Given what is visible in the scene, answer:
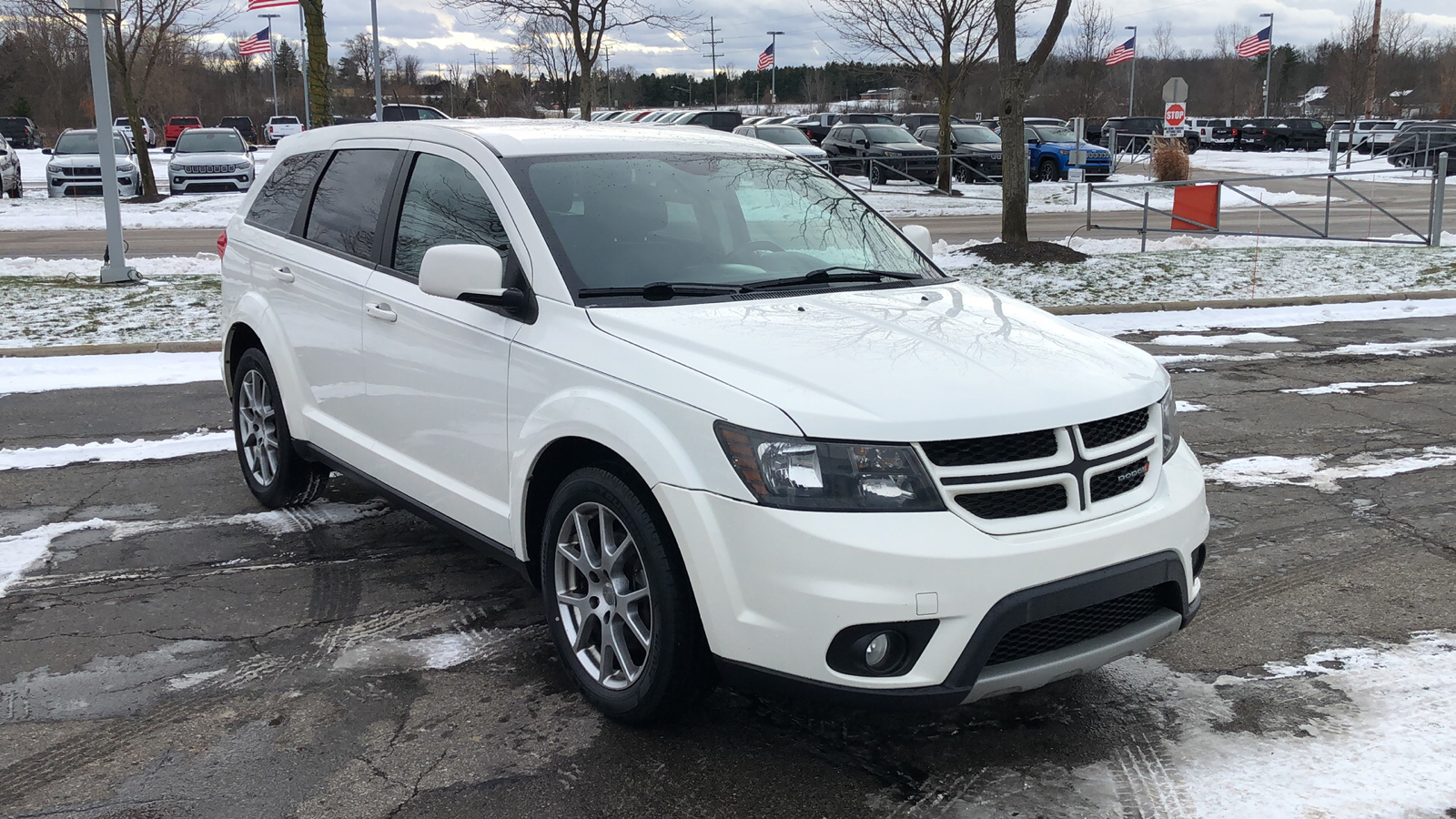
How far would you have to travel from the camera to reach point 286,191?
5.77 metres

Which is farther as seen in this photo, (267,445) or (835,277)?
(267,445)

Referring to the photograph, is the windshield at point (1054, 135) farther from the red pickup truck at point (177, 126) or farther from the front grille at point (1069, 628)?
the red pickup truck at point (177, 126)

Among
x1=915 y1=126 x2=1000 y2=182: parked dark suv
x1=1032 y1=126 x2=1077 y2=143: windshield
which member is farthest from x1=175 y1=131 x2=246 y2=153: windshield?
x1=1032 y1=126 x2=1077 y2=143: windshield

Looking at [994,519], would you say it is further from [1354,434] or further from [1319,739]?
[1354,434]

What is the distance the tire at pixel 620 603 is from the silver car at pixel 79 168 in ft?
83.0

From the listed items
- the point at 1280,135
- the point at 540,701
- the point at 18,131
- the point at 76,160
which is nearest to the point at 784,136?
the point at 76,160

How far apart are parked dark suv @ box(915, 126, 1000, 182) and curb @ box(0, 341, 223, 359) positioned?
2059cm

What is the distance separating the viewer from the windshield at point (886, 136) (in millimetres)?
29578

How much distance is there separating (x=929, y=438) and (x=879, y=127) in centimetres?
2813

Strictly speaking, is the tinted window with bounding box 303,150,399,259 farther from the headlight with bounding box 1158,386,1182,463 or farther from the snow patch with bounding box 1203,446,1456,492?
the snow patch with bounding box 1203,446,1456,492

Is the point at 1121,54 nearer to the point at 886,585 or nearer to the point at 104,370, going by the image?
the point at 104,370

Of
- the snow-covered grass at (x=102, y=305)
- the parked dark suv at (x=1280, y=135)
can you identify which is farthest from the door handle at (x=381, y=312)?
the parked dark suv at (x=1280, y=135)

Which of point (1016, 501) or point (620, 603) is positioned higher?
point (1016, 501)

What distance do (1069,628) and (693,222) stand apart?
1.98 metres
